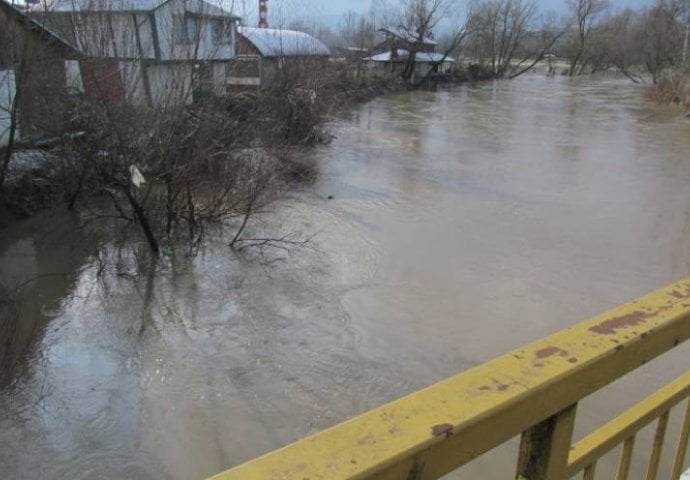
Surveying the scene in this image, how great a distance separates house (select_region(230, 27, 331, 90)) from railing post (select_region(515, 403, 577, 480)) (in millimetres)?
17695

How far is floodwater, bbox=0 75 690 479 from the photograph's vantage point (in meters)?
5.60

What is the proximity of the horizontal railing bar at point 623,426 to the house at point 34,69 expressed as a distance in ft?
33.5

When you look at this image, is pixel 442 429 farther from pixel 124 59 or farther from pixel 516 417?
pixel 124 59

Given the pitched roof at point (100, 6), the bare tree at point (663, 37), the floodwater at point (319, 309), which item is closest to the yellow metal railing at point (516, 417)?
the floodwater at point (319, 309)

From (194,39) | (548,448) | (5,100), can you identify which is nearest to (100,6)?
(194,39)

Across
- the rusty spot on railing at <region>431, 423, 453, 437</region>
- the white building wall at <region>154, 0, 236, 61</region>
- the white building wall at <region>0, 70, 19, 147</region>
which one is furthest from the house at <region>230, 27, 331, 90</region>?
the rusty spot on railing at <region>431, 423, 453, 437</region>

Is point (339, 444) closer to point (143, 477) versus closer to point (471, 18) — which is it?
point (143, 477)

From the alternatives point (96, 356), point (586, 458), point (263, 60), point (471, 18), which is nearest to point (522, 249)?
point (96, 356)

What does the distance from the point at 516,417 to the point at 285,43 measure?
23.9 metres

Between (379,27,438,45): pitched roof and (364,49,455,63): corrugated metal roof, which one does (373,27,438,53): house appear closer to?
(379,27,438,45): pitched roof

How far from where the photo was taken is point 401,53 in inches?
1662

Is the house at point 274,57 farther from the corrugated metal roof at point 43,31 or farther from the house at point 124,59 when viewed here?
the house at point 124,59

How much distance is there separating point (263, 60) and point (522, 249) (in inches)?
614

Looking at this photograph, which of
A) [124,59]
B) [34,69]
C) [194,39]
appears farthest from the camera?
[34,69]
